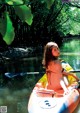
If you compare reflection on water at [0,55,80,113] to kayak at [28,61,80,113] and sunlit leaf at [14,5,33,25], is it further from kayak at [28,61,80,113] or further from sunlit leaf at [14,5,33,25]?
sunlit leaf at [14,5,33,25]

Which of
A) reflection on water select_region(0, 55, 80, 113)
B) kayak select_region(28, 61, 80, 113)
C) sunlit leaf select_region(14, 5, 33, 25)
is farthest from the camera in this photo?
reflection on water select_region(0, 55, 80, 113)

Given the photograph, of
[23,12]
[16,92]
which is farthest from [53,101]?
[23,12]

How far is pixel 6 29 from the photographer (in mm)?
684

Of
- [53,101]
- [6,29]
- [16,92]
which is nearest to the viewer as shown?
[6,29]

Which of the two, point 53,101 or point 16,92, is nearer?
point 53,101

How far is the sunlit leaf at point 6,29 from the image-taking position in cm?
68

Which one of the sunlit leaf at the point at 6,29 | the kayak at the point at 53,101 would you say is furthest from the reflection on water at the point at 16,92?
the sunlit leaf at the point at 6,29

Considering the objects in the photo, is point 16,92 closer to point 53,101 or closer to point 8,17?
point 53,101

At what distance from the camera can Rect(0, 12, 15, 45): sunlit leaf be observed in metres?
0.68

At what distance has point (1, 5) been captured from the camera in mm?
709

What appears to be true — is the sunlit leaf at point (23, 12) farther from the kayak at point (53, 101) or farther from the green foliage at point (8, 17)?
the kayak at point (53, 101)

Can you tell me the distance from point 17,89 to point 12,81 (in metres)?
1.70

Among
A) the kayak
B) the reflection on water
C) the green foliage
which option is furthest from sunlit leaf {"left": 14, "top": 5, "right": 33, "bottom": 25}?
the reflection on water

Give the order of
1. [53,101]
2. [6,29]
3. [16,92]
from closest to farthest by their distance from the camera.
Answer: [6,29] < [53,101] < [16,92]
